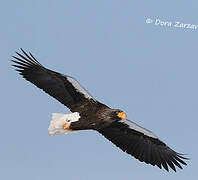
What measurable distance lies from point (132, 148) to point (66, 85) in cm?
226

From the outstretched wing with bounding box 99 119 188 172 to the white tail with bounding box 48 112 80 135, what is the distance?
4.03 ft

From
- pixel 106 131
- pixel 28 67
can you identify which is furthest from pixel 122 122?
pixel 28 67

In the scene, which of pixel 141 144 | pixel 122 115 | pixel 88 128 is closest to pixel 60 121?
pixel 88 128

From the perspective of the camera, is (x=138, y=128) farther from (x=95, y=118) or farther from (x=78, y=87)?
(x=78, y=87)

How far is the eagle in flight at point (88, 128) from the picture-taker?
9.16 m

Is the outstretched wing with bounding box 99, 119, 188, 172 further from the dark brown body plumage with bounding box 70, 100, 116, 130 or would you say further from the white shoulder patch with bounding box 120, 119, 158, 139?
the dark brown body plumage with bounding box 70, 100, 116, 130

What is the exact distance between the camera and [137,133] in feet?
33.3

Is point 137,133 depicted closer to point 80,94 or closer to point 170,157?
point 170,157

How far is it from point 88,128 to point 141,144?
1.76 metres

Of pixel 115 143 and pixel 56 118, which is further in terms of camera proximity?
pixel 115 143

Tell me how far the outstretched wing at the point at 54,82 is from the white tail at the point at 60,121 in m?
0.38

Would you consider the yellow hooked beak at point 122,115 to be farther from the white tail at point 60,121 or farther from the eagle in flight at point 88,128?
the white tail at point 60,121

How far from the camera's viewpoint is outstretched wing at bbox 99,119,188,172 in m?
10.1

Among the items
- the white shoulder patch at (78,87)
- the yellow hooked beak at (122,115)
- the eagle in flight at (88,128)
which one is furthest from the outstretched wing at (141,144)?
Answer: the white shoulder patch at (78,87)
